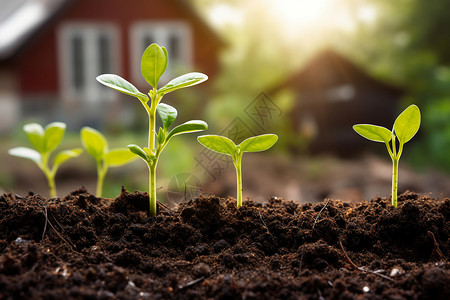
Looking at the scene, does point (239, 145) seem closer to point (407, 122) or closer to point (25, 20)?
point (407, 122)

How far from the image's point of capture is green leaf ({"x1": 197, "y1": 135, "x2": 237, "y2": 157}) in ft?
2.94

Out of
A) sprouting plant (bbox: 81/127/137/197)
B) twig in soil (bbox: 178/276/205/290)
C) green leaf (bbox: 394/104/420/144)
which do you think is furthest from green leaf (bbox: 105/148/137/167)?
green leaf (bbox: 394/104/420/144)

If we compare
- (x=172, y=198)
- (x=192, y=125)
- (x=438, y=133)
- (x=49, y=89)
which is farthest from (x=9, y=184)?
(x=438, y=133)

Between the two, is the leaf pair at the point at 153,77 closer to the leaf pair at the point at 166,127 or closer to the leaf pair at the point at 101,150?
the leaf pair at the point at 166,127

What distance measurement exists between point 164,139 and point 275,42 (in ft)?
15.4

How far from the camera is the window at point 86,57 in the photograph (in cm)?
707

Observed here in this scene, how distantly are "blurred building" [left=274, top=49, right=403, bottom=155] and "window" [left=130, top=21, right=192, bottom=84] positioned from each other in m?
3.00

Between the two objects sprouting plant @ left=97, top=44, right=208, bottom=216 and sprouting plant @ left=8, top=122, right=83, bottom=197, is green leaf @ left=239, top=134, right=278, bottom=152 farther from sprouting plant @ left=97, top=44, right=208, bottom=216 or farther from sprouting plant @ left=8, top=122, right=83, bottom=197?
sprouting plant @ left=8, top=122, right=83, bottom=197

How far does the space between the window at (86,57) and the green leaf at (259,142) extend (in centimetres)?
648

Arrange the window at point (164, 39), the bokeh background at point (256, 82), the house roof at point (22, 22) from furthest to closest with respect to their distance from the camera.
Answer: the window at point (164, 39)
the house roof at point (22, 22)
the bokeh background at point (256, 82)

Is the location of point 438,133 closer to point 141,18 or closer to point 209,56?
point 209,56

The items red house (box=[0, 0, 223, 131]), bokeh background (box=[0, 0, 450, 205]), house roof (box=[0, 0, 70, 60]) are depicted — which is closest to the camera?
bokeh background (box=[0, 0, 450, 205])

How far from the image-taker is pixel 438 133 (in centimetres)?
471

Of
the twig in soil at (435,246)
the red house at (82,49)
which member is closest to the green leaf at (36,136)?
the twig in soil at (435,246)
